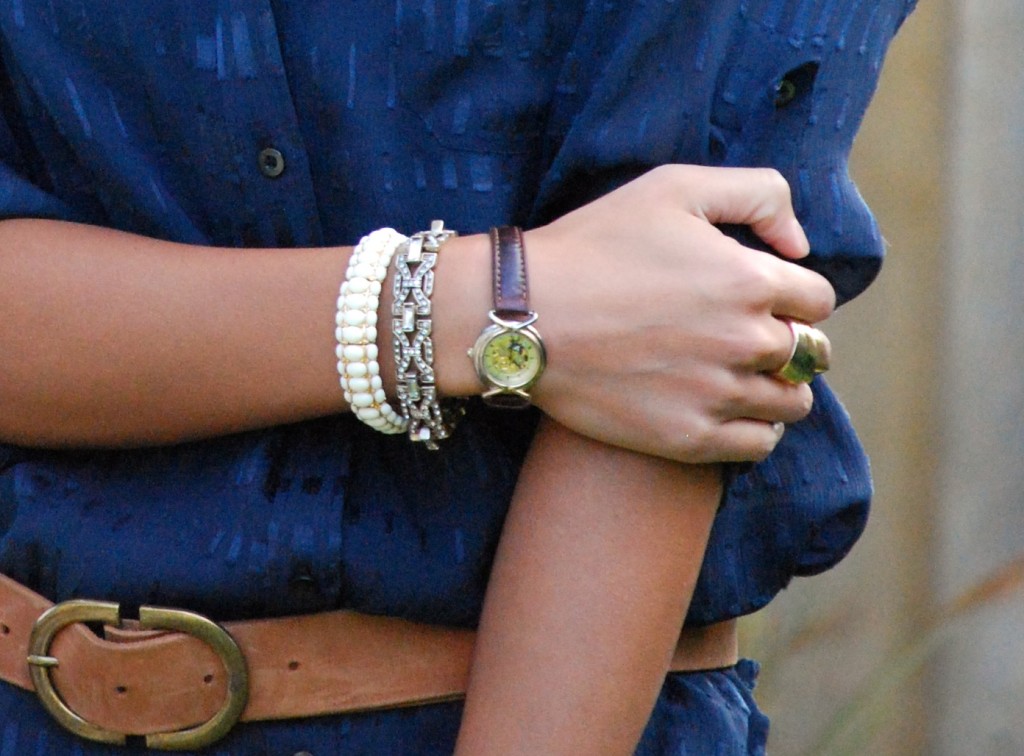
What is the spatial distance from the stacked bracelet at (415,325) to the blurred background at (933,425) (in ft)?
5.96

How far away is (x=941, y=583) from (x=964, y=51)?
1052 mm

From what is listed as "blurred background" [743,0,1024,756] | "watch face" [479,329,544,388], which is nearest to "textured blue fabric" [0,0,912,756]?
"watch face" [479,329,544,388]

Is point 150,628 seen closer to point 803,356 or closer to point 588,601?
point 588,601

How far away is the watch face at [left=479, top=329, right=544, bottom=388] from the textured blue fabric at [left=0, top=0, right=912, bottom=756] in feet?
0.42

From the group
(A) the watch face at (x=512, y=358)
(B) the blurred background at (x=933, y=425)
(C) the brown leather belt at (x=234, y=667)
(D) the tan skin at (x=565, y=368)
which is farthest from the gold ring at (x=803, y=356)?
(B) the blurred background at (x=933, y=425)

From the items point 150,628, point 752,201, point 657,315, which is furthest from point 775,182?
point 150,628

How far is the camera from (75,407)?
38.2 inches

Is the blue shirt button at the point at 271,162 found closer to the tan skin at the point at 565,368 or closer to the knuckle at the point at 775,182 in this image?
the tan skin at the point at 565,368

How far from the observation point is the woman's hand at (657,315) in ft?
2.92

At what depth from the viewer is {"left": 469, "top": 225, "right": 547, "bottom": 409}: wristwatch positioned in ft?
2.89

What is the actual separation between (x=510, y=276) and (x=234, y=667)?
353 mm

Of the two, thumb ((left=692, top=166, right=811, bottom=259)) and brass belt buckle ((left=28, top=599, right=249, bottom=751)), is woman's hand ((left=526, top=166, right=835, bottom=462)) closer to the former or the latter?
thumb ((left=692, top=166, right=811, bottom=259))

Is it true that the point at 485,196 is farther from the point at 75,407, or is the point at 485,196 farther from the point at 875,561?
the point at 875,561

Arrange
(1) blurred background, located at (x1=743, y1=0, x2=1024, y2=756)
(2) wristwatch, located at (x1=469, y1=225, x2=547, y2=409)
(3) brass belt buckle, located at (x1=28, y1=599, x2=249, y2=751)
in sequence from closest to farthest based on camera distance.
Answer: (2) wristwatch, located at (x1=469, y1=225, x2=547, y2=409) → (3) brass belt buckle, located at (x1=28, y1=599, x2=249, y2=751) → (1) blurred background, located at (x1=743, y1=0, x2=1024, y2=756)
